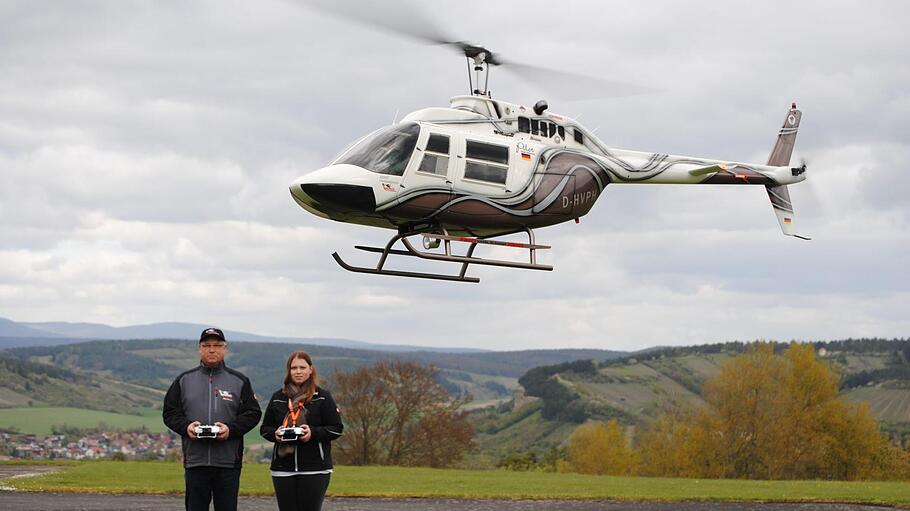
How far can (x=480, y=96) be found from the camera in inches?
802

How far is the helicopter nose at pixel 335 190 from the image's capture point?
17.8m

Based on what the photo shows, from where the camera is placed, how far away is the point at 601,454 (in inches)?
3349

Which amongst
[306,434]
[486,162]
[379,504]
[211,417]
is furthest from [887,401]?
[211,417]

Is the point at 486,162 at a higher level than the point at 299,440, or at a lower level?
higher

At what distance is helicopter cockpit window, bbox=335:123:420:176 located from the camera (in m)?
18.2

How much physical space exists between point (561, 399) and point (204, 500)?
16687cm

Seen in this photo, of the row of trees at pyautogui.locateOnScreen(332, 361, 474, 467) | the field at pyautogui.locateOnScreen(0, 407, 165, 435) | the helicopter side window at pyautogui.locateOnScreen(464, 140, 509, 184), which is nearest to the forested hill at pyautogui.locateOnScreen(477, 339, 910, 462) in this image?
the field at pyautogui.locateOnScreen(0, 407, 165, 435)

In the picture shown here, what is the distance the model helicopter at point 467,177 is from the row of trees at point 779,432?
5382 centimetres

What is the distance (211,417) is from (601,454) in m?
77.6

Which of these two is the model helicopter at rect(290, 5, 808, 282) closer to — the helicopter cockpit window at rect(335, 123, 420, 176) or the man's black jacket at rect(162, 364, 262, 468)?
→ the helicopter cockpit window at rect(335, 123, 420, 176)

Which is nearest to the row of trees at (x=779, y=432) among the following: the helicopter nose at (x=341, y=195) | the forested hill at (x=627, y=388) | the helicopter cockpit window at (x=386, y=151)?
the helicopter cockpit window at (x=386, y=151)

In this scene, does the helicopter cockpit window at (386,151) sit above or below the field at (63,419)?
above

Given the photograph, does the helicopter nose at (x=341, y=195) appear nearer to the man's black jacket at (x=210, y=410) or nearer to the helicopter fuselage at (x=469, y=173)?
the helicopter fuselage at (x=469, y=173)

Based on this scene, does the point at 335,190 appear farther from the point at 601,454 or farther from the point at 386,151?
the point at 601,454
